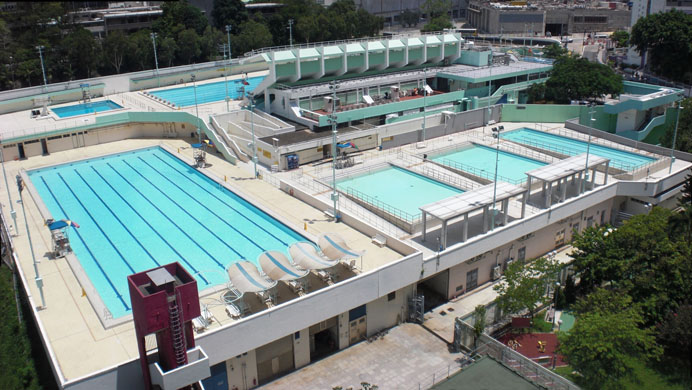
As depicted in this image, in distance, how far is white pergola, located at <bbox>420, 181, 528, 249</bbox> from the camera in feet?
83.2

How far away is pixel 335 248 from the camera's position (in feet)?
77.2

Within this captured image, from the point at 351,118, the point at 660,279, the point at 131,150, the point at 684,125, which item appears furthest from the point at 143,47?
the point at 660,279

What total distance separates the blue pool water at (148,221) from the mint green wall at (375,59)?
17741 mm

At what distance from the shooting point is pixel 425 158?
37000 mm

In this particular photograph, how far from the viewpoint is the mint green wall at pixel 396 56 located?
157 ft

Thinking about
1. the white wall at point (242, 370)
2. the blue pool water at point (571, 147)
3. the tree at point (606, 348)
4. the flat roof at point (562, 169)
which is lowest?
the white wall at point (242, 370)

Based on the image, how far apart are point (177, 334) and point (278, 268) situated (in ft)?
19.6

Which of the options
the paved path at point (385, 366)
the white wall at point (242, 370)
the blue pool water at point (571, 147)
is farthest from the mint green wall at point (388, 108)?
the white wall at point (242, 370)

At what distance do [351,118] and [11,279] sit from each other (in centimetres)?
2270

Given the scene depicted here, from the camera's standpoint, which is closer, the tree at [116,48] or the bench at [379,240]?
the bench at [379,240]

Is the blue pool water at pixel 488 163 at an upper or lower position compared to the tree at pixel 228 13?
lower

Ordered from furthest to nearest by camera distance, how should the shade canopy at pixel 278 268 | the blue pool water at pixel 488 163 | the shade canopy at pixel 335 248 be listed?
the blue pool water at pixel 488 163 → the shade canopy at pixel 335 248 → the shade canopy at pixel 278 268

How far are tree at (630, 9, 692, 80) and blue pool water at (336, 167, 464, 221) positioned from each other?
3437 centimetres

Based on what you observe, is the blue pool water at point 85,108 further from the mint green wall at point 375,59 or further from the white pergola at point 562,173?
the white pergola at point 562,173
